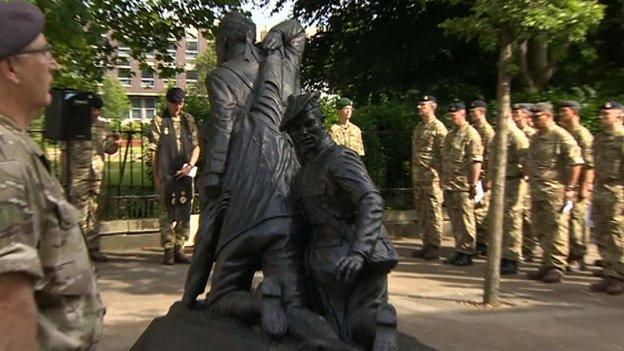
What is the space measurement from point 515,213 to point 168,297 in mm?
4458

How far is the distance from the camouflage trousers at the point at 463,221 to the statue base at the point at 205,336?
18.3 ft

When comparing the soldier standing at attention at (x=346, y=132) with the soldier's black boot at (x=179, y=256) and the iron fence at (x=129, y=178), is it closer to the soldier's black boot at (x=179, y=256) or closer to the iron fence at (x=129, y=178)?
the iron fence at (x=129, y=178)

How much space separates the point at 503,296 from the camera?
8219 millimetres

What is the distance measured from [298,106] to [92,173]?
6.30 meters

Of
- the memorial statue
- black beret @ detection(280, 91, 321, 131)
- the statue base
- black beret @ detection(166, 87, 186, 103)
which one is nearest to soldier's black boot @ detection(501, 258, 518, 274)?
black beret @ detection(166, 87, 186, 103)

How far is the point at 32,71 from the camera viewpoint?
6.73ft

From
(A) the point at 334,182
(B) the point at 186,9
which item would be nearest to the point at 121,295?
(A) the point at 334,182

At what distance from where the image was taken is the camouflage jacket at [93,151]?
1011cm

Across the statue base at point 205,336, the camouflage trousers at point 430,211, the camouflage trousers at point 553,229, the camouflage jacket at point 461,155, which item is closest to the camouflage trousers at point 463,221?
the camouflage jacket at point 461,155

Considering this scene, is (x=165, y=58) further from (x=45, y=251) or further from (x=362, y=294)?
(x=45, y=251)

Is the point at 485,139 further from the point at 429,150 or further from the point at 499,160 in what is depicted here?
the point at 499,160

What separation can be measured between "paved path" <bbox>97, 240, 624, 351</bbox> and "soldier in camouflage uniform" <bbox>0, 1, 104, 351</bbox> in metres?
4.10

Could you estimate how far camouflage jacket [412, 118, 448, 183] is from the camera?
11.0 metres

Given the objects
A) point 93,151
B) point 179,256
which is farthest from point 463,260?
point 93,151
